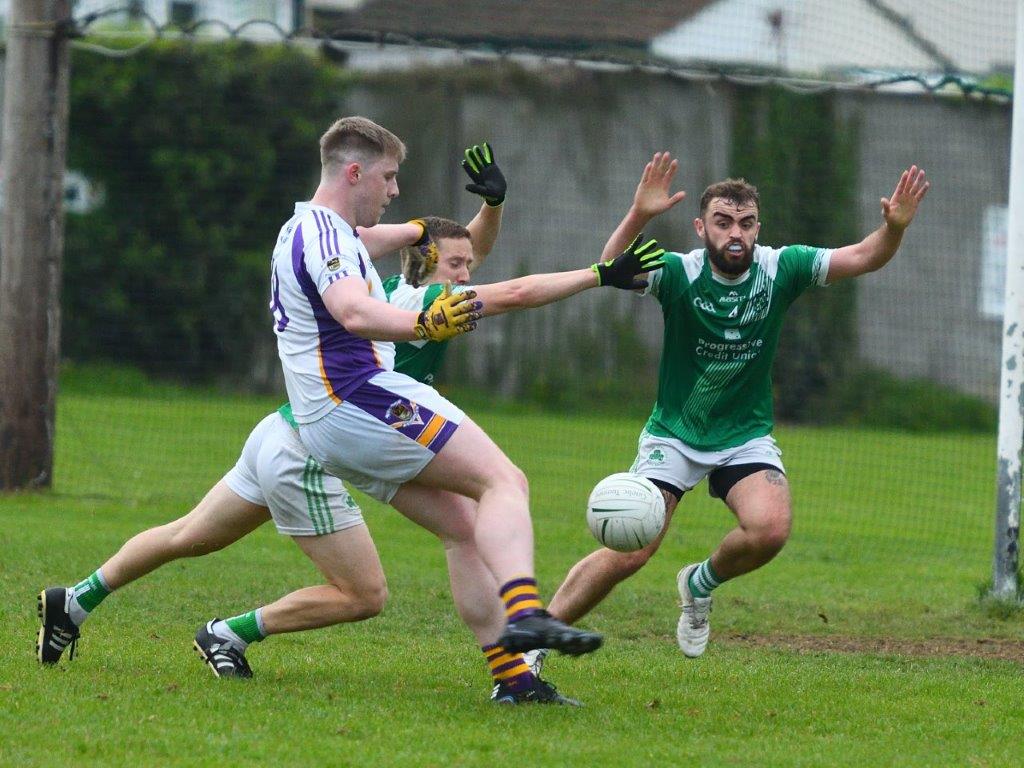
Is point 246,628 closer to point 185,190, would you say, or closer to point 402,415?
point 402,415

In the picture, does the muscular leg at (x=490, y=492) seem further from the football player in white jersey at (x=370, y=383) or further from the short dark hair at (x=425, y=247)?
the short dark hair at (x=425, y=247)

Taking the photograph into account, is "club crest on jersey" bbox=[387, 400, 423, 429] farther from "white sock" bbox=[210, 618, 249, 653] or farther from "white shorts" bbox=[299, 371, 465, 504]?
"white sock" bbox=[210, 618, 249, 653]

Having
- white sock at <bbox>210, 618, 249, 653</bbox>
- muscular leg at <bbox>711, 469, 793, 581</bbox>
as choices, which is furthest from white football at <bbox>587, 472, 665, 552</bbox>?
white sock at <bbox>210, 618, 249, 653</bbox>

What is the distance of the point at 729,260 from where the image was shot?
6895mm

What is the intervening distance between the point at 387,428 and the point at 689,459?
1.99 metres

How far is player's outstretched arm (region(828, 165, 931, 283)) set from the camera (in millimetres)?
6793

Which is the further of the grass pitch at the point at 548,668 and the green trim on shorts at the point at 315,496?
the green trim on shorts at the point at 315,496

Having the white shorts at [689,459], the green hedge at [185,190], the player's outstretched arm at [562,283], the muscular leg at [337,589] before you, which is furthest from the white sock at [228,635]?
the green hedge at [185,190]

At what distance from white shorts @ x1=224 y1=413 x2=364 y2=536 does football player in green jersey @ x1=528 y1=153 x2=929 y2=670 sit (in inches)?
56.9

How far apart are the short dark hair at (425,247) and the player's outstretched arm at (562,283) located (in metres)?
1.38

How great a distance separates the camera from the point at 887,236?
6832 millimetres

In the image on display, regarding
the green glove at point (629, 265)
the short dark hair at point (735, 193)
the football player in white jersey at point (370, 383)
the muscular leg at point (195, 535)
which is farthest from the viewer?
the short dark hair at point (735, 193)

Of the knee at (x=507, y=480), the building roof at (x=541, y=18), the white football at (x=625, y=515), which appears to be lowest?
the white football at (x=625, y=515)

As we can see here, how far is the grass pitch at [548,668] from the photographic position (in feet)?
16.7
